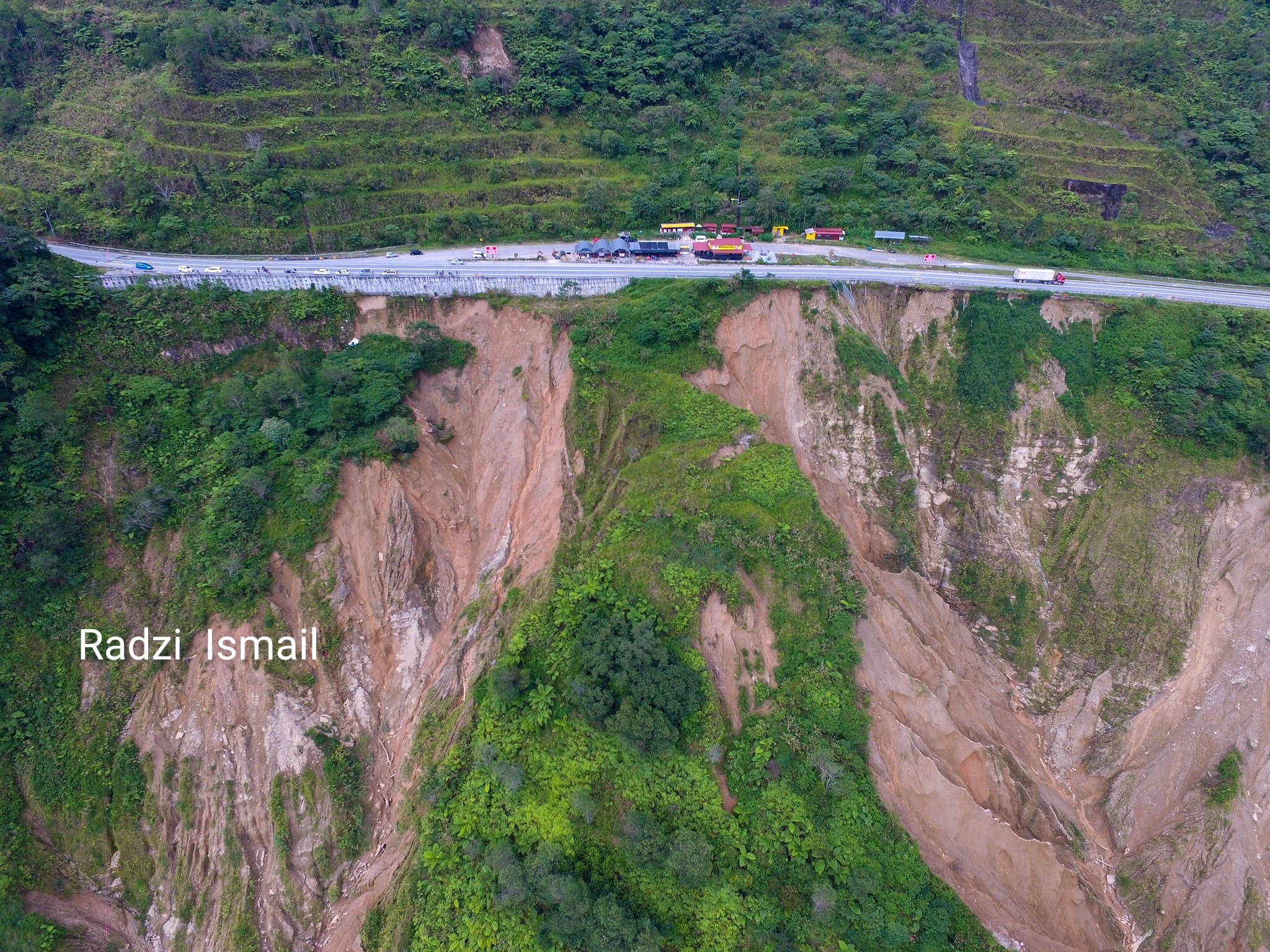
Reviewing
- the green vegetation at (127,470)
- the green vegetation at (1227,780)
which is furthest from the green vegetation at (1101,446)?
the green vegetation at (127,470)

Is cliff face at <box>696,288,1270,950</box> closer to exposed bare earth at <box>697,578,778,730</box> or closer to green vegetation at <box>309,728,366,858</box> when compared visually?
exposed bare earth at <box>697,578,778,730</box>

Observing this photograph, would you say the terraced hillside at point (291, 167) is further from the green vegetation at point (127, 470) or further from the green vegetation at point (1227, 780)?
the green vegetation at point (1227, 780)

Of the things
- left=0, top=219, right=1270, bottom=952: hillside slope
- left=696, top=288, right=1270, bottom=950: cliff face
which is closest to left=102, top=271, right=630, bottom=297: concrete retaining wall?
left=0, top=219, right=1270, bottom=952: hillside slope

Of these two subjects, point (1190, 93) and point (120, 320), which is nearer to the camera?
point (120, 320)

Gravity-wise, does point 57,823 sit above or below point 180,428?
below

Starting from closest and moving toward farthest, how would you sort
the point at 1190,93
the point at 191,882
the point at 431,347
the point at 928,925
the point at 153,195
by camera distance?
the point at 928,925 → the point at 191,882 → the point at 431,347 → the point at 153,195 → the point at 1190,93

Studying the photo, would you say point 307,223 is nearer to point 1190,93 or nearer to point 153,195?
point 153,195

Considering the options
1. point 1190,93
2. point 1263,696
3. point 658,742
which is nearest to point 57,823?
point 658,742
